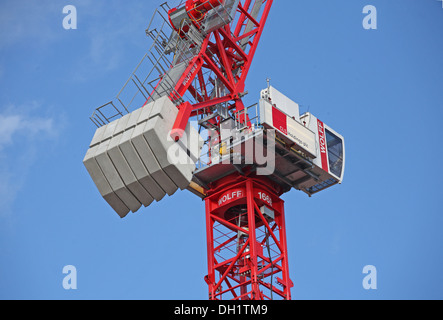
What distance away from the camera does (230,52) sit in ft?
213

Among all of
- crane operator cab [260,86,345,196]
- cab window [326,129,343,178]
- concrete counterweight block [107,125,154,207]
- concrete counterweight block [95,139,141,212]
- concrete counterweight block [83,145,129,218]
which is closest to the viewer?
concrete counterweight block [107,125,154,207]

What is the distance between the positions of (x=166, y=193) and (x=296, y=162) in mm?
9723

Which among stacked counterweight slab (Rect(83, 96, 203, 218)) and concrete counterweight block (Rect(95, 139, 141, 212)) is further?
concrete counterweight block (Rect(95, 139, 141, 212))

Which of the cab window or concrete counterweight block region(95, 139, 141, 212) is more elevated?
the cab window

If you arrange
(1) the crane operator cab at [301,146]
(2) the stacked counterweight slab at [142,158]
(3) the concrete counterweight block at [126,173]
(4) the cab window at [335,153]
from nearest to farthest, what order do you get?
(2) the stacked counterweight slab at [142,158]
(3) the concrete counterweight block at [126,173]
(1) the crane operator cab at [301,146]
(4) the cab window at [335,153]

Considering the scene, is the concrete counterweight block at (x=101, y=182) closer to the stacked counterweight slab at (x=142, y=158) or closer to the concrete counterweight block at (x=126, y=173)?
the stacked counterweight slab at (x=142, y=158)

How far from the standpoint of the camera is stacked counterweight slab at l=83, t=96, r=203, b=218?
5275 cm

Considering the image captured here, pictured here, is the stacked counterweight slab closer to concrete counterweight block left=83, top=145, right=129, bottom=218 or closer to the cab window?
concrete counterweight block left=83, top=145, right=129, bottom=218

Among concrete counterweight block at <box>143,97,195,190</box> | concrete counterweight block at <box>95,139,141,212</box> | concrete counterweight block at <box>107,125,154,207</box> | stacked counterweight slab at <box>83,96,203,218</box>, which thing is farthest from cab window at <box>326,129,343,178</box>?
concrete counterweight block at <box>95,139,141,212</box>

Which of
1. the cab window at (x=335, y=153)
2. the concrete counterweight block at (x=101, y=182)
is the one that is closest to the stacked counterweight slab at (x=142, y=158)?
the concrete counterweight block at (x=101, y=182)

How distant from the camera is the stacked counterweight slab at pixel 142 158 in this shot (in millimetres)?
52750

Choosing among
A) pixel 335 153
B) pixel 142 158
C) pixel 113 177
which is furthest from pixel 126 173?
pixel 335 153

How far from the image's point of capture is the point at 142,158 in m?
53.4
